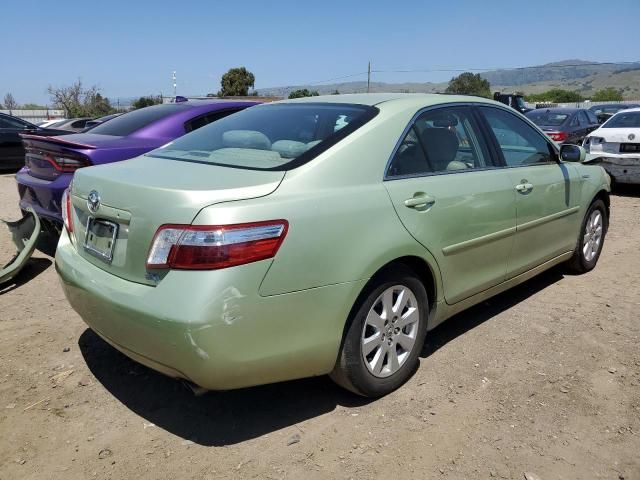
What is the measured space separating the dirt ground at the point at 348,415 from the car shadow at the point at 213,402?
10mm

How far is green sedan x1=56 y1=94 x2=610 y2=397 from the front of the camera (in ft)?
7.73

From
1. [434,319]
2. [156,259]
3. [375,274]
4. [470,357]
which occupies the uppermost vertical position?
[156,259]

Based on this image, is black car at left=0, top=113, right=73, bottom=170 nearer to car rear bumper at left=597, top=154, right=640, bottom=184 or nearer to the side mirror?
the side mirror

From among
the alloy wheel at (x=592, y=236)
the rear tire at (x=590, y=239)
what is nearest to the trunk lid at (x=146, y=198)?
the rear tire at (x=590, y=239)

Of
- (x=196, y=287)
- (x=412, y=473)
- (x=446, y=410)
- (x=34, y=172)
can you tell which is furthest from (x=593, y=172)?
(x=34, y=172)

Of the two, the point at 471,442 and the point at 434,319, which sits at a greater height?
the point at 434,319

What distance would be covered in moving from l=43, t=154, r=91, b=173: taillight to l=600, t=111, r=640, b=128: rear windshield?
28.9 ft

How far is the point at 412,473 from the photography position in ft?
8.19

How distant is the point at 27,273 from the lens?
5188mm

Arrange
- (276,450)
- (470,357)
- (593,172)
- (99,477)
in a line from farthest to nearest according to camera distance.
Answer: (593,172)
(470,357)
(276,450)
(99,477)

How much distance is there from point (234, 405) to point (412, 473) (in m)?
1.03

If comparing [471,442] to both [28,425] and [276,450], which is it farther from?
[28,425]

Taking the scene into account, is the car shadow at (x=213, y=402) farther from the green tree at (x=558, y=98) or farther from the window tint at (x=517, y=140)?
the green tree at (x=558, y=98)

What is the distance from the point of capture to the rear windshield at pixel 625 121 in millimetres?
9688
